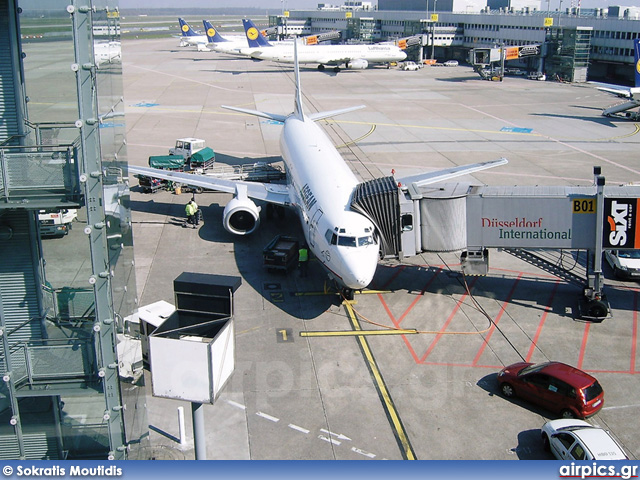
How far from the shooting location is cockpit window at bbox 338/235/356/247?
97.7 ft

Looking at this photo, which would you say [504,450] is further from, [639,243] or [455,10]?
[455,10]

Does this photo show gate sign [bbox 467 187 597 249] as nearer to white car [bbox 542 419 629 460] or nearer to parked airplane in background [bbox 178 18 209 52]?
white car [bbox 542 419 629 460]

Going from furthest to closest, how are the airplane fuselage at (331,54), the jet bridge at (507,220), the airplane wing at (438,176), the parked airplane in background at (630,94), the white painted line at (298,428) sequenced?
1. the airplane fuselage at (331,54)
2. the parked airplane in background at (630,94)
3. the airplane wing at (438,176)
4. the jet bridge at (507,220)
5. the white painted line at (298,428)

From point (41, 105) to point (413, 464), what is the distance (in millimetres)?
9028

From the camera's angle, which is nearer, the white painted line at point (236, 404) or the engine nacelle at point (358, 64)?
the white painted line at point (236, 404)

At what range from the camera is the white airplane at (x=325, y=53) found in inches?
5169

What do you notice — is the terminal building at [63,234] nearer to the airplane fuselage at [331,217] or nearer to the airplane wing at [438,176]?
the airplane fuselage at [331,217]

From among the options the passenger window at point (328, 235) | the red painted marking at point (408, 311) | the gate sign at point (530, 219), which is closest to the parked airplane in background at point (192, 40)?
the red painted marking at point (408, 311)

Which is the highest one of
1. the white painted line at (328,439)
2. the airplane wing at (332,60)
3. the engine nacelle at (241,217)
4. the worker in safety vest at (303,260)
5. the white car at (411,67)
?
the airplane wing at (332,60)

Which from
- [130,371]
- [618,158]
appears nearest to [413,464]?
[130,371]

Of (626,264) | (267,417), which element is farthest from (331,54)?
(267,417)

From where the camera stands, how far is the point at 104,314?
1216 cm

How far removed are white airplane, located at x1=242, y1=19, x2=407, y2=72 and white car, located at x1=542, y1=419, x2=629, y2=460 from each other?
118592 mm

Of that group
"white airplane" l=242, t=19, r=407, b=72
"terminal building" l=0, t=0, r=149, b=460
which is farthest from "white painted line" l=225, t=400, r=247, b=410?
"white airplane" l=242, t=19, r=407, b=72
